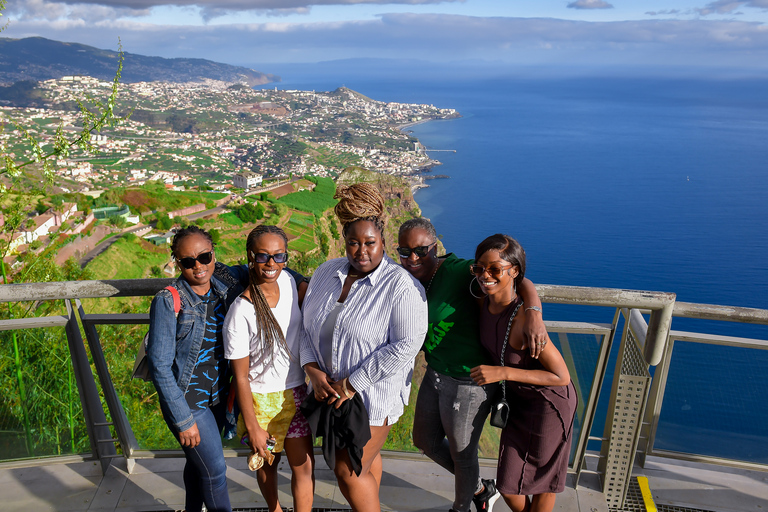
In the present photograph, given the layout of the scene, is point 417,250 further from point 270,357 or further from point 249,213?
point 249,213

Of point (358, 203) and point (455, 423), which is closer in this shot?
point (358, 203)

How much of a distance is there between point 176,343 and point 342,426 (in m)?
0.74

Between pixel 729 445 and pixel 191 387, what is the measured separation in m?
2.67

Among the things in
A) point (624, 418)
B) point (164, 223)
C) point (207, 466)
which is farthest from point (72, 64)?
point (624, 418)

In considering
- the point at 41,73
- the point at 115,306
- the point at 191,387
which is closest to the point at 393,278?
the point at 191,387

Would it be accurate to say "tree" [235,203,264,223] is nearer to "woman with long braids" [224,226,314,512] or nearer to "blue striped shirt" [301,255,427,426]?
"woman with long braids" [224,226,314,512]

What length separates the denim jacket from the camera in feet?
6.59

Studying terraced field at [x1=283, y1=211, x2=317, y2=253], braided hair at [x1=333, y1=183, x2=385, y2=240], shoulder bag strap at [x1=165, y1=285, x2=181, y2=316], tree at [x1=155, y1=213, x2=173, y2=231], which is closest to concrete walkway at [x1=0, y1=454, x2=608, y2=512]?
shoulder bag strap at [x1=165, y1=285, x2=181, y2=316]

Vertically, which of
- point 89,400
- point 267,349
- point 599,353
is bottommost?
point 89,400

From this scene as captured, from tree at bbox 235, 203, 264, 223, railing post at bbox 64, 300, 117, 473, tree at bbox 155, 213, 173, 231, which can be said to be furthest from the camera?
tree at bbox 235, 203, 264, 223

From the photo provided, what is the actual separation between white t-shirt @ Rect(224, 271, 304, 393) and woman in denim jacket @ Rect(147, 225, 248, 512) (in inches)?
5.4

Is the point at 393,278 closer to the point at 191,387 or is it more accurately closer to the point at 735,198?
the point at 191,387

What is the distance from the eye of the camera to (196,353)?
2113 millimetres

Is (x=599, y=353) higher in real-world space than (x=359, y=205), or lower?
lower
